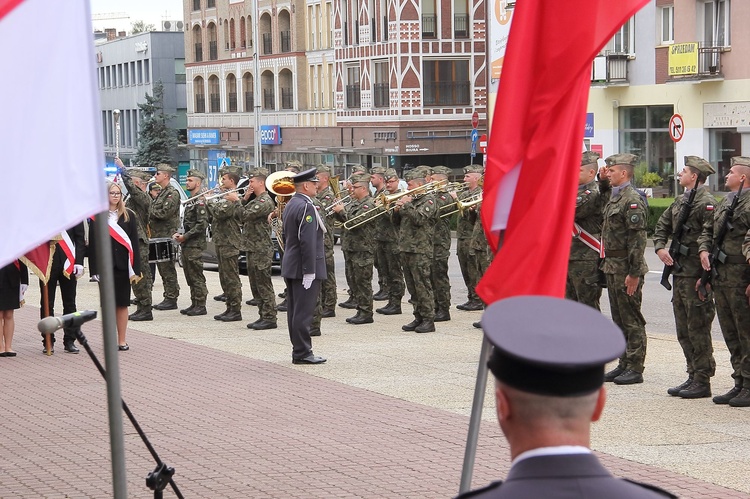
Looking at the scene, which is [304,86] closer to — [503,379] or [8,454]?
[8,454]

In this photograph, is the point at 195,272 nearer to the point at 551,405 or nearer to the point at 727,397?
the point at 727,397

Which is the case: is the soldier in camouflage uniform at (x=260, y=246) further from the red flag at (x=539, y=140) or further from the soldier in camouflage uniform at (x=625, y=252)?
the red flag at (x=539, y=140)

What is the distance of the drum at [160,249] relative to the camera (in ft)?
60.8

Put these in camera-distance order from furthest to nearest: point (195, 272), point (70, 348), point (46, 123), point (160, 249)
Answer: point (195, 272) → point (160, 249) → point (70, 348) → point (46, 123)

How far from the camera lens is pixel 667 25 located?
1554 inches

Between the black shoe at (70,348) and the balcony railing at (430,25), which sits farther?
the balcony railing at (430,25)

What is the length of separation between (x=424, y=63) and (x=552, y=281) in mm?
52313

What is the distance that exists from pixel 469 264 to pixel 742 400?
27.2 ft

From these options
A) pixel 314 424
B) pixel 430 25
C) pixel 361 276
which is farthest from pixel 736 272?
pixel 430 25

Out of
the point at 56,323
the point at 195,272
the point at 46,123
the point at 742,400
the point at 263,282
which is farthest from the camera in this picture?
the point at 195,272

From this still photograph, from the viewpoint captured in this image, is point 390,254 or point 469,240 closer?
point 469,240

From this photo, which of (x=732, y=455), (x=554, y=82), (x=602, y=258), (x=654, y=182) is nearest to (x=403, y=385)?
(x=602, y=258)

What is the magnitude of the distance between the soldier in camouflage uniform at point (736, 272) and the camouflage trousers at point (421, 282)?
5917 mm

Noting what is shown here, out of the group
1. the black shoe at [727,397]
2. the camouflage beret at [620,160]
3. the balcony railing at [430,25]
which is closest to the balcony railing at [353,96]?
the balcony railing at [430,25]
